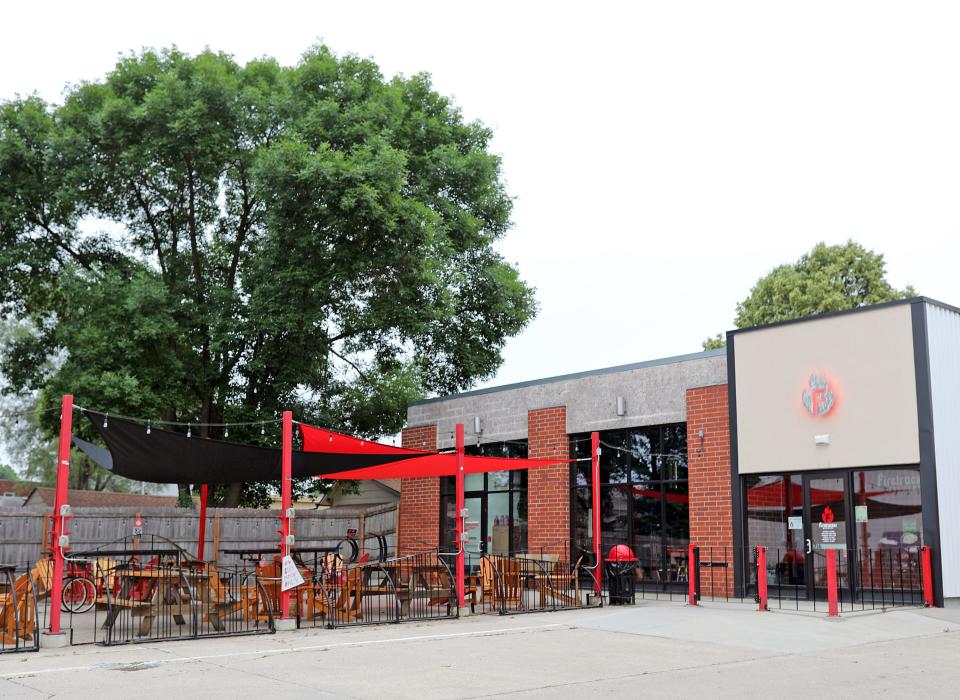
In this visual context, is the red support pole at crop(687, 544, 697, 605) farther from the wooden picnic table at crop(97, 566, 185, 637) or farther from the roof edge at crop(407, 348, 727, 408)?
the wooden picnic table at crop(97, 566, 185, 637)

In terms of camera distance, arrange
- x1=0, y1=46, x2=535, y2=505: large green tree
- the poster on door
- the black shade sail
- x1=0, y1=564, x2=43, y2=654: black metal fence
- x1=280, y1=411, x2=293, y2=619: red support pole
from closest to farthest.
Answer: x1=0, y1=564, x2=43, y2=654: black metal fence < x1=280, y1=411, x2=293, y2=619: red support pole < the black shade sail < the poster on door < x1=0, y1=46, x2=535, y2=505: large green tree

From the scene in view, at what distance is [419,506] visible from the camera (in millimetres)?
21766

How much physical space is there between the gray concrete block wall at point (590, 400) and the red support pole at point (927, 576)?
4.29 metres

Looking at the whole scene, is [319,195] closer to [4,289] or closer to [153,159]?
[153,159]

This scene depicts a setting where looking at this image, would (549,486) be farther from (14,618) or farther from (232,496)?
(14,618)

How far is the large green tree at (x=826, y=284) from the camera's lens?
117 ft

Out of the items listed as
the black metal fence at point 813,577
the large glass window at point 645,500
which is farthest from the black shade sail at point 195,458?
the black metal fence at point 813,577

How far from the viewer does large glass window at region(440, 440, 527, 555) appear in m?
19.9

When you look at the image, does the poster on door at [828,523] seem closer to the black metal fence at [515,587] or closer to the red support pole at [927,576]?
the red support pole at [927,576]

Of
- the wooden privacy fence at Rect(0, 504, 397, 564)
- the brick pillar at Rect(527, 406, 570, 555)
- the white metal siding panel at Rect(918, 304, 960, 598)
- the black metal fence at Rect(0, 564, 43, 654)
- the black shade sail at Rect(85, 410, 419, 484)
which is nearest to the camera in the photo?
the black metal fence at Rect(0, 564, 43, 654)

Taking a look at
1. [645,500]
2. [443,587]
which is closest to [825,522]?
[645,500]

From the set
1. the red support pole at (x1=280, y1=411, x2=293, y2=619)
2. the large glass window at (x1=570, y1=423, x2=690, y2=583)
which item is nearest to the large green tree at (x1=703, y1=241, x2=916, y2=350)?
the large glass window at (x1=570, y1=423, x2=690, y2=583)

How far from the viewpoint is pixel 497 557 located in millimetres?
14422

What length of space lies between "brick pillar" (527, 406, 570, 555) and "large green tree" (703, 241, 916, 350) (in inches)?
730
